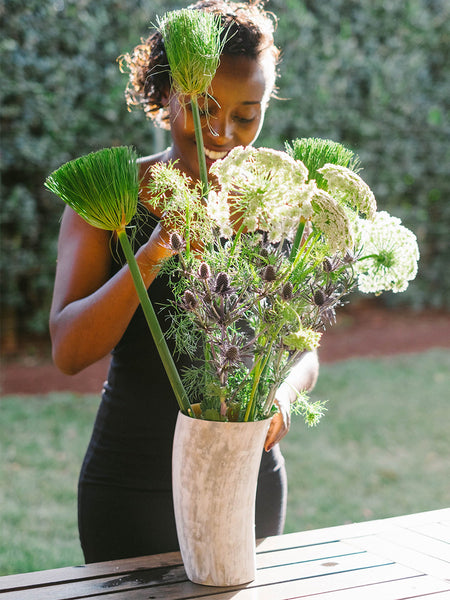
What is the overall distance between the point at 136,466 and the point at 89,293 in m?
0.44

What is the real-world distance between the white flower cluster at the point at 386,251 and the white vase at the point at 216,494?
342 mm

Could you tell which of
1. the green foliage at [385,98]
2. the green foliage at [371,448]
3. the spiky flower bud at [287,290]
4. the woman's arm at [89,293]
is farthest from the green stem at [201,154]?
the green foliage at [385,98]

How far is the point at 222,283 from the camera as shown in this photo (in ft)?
3.64

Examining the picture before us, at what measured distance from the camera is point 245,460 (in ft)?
4.07

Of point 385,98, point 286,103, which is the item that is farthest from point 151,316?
point 385,98

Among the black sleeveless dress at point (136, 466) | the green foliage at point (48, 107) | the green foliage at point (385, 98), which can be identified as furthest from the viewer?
the green foliage at point (385, 98)

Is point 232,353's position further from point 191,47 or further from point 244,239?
point 191,47

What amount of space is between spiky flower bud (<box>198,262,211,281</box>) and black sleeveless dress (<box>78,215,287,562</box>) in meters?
0.57

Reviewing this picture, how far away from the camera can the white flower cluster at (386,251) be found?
1.31 m

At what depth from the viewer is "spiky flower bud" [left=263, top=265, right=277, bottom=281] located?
1.12 m

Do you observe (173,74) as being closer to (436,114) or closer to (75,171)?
(75,171)

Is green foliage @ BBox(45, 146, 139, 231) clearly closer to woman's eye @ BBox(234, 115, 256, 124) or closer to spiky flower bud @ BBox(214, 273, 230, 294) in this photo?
spiky flower bud @ BBox(214, 273, 230, 294)

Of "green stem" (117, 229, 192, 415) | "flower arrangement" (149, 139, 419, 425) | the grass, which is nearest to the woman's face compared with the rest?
"flower arrangement" (149, 139, 419, 425)

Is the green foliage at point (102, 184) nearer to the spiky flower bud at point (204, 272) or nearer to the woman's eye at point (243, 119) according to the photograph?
the spiky flower bud at point (204, 272)
